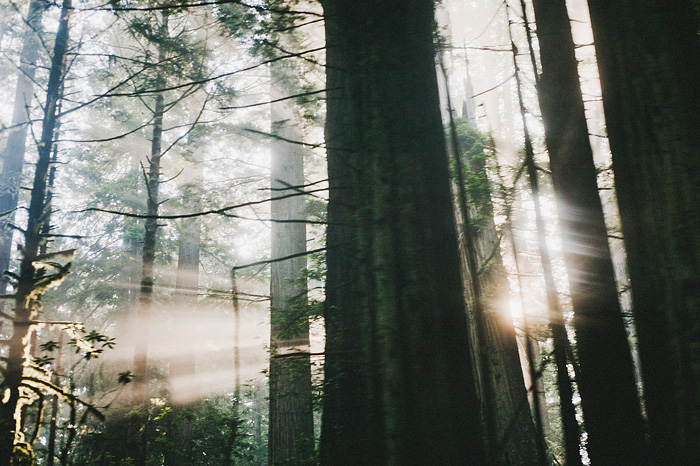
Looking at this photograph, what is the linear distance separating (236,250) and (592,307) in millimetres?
17200

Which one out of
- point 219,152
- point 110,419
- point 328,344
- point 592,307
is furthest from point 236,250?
point 592,307

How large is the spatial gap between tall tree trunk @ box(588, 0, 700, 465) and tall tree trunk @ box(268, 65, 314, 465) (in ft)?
10.5

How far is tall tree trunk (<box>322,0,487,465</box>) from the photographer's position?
195 cm

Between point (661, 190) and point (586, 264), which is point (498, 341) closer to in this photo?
point (586, 264)

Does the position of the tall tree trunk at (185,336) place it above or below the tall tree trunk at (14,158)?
below

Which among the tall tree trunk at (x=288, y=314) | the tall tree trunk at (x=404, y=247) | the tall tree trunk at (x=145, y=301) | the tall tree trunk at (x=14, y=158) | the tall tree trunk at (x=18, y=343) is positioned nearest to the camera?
the tall tree trunk at (x=404, y=247)

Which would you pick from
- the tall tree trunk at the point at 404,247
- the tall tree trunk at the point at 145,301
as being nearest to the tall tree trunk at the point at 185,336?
the tall tree trunk at the point at 145,301

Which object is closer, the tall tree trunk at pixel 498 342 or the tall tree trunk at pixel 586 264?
the tall tree trunk at pixel 586 264

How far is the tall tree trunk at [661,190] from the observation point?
7.59ft

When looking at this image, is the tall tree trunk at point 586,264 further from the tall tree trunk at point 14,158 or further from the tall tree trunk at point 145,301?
the tall tree trunk at point 14,158

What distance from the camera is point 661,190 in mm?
2490

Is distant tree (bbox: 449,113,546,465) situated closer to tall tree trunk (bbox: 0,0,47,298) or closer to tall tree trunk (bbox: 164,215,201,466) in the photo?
tall tree trunk (bbox: 164,215,201,466)

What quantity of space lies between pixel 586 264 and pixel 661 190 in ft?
5.26

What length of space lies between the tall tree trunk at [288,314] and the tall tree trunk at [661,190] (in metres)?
3.21
